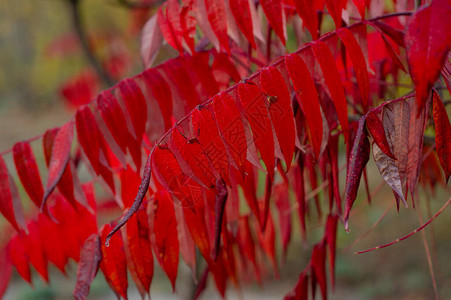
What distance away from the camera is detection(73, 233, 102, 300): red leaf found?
718 mm

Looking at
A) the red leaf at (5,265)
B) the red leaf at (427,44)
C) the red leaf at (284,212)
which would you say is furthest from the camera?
the red leaf at (284,212)

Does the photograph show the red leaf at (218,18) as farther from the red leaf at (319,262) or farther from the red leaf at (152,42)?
the red leaf at (319,262)

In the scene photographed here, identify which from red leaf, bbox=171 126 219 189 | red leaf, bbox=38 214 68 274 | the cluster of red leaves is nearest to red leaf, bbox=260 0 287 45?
the cluster of red leaves

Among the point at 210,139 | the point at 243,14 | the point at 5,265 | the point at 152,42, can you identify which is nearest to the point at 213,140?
the point at 210,139

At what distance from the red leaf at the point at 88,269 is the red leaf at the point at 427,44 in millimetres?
477

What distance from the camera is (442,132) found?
0.55 m

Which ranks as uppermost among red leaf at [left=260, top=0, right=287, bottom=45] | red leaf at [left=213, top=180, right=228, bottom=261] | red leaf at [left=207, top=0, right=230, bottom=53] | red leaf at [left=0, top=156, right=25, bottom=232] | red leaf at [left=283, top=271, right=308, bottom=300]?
red leaf at [left=207, top=0, right=230, bottom=53]

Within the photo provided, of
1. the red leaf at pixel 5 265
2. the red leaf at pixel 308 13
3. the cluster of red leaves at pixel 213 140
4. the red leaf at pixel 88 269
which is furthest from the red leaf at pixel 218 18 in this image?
the red leaf at pixel 5 265

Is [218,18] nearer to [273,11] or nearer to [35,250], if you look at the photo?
[273,11]

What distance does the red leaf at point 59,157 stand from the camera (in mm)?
759

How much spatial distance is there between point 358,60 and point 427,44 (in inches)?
8.0

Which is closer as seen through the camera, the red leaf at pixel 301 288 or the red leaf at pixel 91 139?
the red leaf at pixel 91 139

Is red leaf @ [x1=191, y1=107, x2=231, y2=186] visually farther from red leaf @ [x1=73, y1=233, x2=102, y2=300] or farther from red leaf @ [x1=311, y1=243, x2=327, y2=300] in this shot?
red leaf @ [x1=311, y1=243, x2=327, y2=300]

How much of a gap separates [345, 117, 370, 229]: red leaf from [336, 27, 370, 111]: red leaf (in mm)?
95
